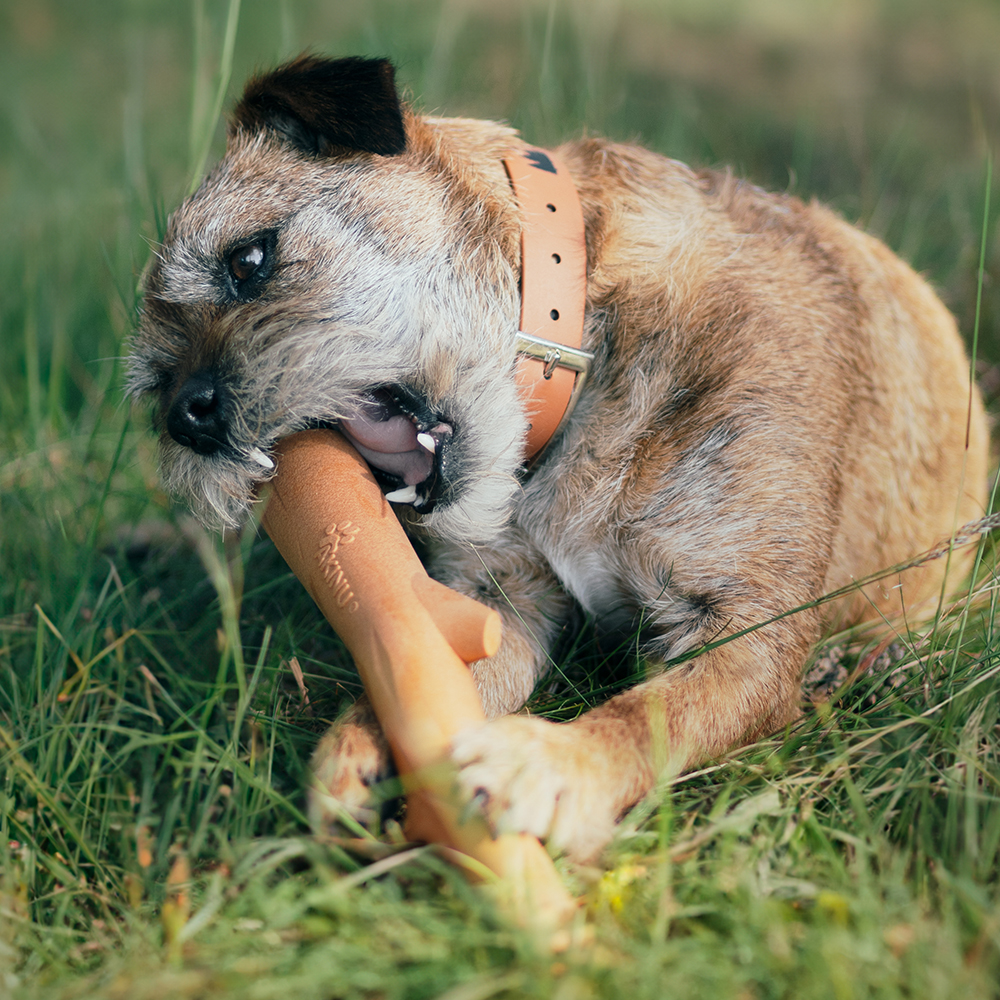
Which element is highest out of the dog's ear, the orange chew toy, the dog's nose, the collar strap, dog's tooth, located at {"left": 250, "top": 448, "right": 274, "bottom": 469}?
the dog's ear

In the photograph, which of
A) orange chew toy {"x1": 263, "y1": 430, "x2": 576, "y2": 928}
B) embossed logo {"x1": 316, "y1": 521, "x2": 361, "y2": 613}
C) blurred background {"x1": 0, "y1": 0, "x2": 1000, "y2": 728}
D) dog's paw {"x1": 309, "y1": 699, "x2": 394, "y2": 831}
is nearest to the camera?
orange chew toy {"x1": 263, "y1": 430, "x2": 576, "y2": 928}

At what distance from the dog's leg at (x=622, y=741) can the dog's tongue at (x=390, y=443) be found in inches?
33.7

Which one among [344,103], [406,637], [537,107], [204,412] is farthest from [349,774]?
[537,107]

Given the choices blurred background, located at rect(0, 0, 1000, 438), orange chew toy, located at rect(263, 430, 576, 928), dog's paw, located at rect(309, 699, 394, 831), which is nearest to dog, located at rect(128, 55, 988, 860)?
dog's paw, located at rect(309, 699, 394, 831)

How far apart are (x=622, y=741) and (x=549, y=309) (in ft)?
3.98

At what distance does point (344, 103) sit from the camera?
248 centimetres

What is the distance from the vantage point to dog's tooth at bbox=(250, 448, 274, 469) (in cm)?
229

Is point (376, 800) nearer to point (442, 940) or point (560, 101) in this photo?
point (442, 940)

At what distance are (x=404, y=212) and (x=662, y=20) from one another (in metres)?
8.30

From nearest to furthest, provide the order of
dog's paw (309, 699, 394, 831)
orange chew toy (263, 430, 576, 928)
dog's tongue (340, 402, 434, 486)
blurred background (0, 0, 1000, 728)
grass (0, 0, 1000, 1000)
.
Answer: grass (0, 0, 1000, 1000), orange chew toy (263, 430, 576, 928), dog's paw (309, 699, 394, 831), dog's tongue (340, 402, 434, 486), blurred background (0, 0, 1000, 728)

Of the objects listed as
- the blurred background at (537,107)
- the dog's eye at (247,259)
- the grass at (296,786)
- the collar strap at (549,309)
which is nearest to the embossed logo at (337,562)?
the grass at (296,786)

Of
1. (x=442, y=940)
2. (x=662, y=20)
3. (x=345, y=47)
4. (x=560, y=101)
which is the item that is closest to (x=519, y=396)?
(x=442, y=940)

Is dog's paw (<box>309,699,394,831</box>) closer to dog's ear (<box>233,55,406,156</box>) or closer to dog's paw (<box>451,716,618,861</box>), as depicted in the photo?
dog's paw (<box>451,716,618,861</box>)

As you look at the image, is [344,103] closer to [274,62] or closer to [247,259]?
[247,259]
